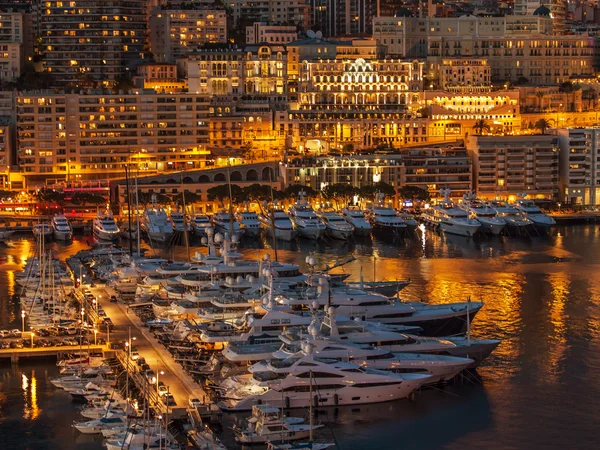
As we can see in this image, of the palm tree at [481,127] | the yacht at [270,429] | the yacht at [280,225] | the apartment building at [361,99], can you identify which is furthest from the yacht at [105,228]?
the yacht at [270,429]

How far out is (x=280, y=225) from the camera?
5172 centimetres

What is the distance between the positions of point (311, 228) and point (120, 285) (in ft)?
52.9

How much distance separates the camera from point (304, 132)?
6650 centimetres

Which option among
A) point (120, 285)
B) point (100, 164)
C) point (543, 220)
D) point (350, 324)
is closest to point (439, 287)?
point (120, 285)

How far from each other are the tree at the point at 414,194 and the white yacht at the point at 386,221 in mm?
2771

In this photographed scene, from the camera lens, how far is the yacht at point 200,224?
5215 centimetres

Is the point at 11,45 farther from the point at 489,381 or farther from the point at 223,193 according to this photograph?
the point at 489,381

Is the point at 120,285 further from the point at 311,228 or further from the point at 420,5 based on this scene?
the point at 420,5

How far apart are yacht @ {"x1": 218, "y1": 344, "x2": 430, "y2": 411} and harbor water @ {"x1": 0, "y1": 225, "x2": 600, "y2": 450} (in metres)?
0.26

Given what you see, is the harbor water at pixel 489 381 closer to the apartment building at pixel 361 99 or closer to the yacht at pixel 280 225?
the yacht at pixel 280 225

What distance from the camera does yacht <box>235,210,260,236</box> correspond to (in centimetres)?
5197

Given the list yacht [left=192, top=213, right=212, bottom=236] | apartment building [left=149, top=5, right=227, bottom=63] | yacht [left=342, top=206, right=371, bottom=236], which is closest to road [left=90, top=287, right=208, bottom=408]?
yacht [left=192, top=213, right=212, bottom=236]

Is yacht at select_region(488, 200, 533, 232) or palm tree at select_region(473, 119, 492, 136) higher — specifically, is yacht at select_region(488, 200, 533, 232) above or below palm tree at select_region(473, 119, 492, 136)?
below

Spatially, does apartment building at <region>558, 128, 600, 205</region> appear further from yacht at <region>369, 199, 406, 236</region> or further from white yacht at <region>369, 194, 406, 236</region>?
yacht at <region>369, 199, 406, 236</region>
